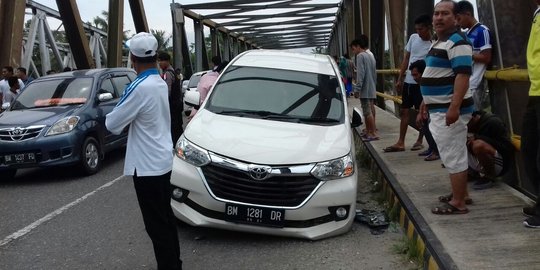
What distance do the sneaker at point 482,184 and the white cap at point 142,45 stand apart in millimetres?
3503

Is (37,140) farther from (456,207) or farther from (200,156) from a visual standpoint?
(456,207)

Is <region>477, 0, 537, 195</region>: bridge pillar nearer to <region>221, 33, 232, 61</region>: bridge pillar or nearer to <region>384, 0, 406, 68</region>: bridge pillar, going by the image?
<region>384, 0, 406, 68</region>: bridge pillar

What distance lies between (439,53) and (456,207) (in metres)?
1.34

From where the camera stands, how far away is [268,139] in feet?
14.5

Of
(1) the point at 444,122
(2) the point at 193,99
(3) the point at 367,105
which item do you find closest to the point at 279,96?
(2) the point at 193,99

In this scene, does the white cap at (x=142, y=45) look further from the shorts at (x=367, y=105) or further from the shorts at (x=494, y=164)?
the shorts at (x=367, y=105)

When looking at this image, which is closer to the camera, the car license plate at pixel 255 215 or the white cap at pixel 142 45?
the white cap at pixel 142 45

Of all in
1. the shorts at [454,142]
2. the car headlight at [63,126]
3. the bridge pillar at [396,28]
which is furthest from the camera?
the bridge pillar at [396,28]

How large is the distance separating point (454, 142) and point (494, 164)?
41.0 inches

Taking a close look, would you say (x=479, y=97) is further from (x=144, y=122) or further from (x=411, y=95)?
(x=144, y=122)

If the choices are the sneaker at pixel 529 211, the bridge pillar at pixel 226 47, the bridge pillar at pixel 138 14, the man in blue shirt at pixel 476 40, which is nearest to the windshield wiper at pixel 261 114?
the man in blue shirt at pixel 476 40

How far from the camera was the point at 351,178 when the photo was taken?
4.32m

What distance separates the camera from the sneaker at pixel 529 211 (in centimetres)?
380

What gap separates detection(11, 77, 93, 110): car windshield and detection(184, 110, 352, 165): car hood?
367 cm
